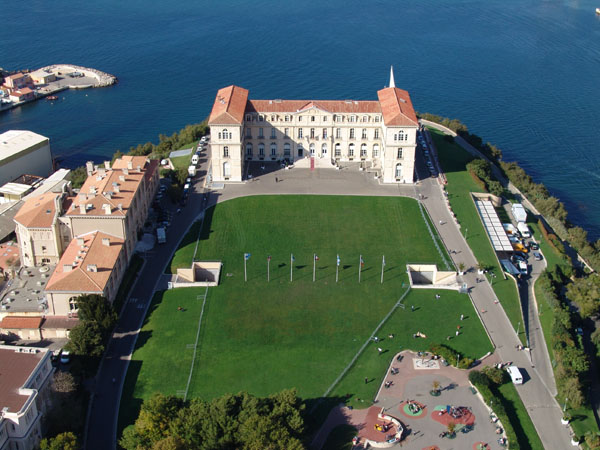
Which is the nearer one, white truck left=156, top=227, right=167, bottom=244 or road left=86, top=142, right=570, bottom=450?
road left=86, top=142, right=570, bottom=450

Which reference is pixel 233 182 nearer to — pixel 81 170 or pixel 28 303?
pixel 81 170

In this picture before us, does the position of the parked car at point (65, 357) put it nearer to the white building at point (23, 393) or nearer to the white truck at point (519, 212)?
the white building at point (23, 393)

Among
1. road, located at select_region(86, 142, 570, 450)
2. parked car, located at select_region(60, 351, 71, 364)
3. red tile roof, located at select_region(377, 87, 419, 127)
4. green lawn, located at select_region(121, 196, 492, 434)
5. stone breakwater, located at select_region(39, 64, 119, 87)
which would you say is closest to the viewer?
road, located at select_region(86, 142, 570, 450)

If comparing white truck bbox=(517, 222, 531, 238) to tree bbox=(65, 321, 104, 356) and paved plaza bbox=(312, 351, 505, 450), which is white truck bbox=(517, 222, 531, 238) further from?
tree bbox=(65, 321, 104, 356)

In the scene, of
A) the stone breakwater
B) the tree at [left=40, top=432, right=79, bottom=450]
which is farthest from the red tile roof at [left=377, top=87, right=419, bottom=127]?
the stone breakwater

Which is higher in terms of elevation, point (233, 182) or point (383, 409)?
point (233, 182)

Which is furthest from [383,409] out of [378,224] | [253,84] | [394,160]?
[253,84]
